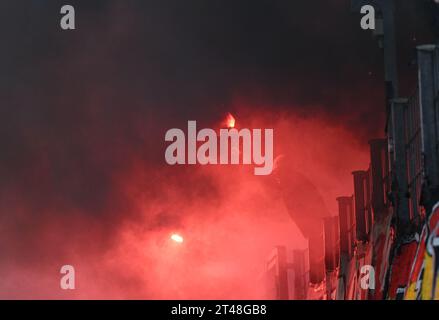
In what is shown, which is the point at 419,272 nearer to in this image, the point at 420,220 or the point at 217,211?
the point at 420,220

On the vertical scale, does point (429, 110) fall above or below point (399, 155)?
above

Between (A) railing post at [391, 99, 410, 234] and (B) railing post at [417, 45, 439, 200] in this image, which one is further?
(A) railing post at [391, 99, 410, 234]

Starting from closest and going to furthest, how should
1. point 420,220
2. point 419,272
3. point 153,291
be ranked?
point 419,272 < point 420,220 < point 153,291

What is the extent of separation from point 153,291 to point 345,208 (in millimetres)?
6086

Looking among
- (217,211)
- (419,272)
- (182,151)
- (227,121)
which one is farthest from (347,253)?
(419,272)

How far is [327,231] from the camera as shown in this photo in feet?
102

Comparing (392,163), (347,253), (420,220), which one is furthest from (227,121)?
(347,253)

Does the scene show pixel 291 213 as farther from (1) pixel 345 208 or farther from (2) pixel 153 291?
(2) pixel 153 291

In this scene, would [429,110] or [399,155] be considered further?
[399,155]

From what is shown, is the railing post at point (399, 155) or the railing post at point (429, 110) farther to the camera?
the railing post at point (399, 155)

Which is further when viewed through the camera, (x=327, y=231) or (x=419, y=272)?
(x=327, y=231)
